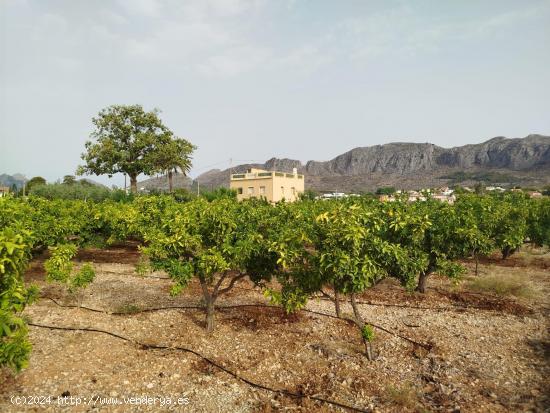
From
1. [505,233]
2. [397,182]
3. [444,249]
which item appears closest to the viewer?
[444,249]

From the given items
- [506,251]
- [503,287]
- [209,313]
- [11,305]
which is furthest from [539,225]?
[11,305]

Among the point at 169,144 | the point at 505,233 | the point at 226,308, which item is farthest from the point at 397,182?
the point at 226,308

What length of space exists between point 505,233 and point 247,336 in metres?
13.0

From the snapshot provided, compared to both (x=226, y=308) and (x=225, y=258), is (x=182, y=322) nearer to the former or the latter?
(x=226, y=308)

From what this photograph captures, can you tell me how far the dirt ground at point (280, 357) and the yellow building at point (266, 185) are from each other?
46368 millimetres

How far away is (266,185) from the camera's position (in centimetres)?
5944

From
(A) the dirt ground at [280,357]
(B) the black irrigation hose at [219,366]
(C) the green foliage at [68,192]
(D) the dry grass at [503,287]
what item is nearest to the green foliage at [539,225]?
(D) the dry grass at [503,287]

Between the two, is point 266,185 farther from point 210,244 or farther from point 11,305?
point 11,305

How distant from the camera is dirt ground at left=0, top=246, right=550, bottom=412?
21.1ft

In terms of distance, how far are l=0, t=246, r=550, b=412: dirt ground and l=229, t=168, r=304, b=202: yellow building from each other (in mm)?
46368

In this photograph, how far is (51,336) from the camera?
8.63 meters

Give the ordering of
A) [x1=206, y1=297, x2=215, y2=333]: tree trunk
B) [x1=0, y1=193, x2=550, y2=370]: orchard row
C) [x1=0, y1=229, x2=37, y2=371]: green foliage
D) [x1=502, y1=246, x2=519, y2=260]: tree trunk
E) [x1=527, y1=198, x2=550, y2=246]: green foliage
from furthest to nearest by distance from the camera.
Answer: [x1=502, y1=246, x2=519, y2=260]: tree trunk, [x1=527, y1=198, x2=550, y2=246]: green foliage, [x1=206, y1=297, x2=215, y2=333]: tree trunk, [x1=0, y1=193, x2=550, y2=370]: orchard row, [x1=0, y1=229, x2=37, y2=371]: green foliage

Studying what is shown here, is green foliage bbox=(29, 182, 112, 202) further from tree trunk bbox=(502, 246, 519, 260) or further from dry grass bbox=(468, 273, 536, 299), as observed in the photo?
dry grass bbox=(468, 273, 536, 299)

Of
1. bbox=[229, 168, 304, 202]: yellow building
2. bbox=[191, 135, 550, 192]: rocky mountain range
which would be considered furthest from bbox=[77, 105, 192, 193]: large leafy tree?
bbox=[191, 135, 550, 192]: rocky mountain range
